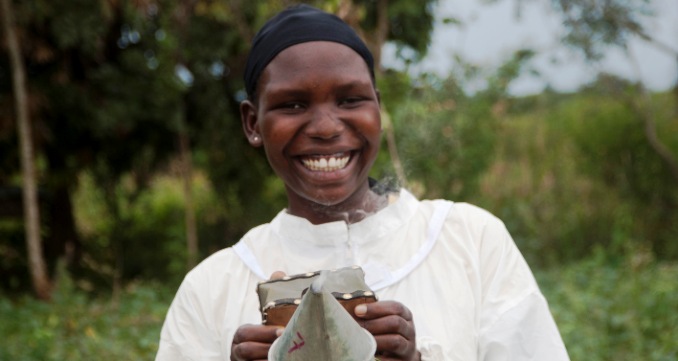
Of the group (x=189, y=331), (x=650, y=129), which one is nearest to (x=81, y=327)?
(x=189, y=331)

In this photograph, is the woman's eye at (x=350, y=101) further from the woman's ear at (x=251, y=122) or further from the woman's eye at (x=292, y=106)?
the woman's ear at (x=251, y=122)

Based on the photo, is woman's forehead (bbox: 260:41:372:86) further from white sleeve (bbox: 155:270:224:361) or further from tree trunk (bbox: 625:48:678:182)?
tree trunk (bbox: 625:48:678:182)

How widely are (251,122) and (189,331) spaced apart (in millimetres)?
540

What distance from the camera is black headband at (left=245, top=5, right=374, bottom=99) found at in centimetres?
188

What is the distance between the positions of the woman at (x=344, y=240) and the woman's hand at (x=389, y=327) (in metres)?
0.20

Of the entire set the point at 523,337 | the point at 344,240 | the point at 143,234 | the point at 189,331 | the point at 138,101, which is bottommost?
the point at 523,337

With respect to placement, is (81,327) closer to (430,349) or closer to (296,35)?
(296,35)

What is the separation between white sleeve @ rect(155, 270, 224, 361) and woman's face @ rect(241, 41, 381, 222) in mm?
360

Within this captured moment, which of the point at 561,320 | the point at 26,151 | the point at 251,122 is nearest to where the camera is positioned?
the point at 251,122

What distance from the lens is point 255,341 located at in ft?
5.10

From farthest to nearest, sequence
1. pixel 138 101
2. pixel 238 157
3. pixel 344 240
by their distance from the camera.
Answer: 1. pixel 238 157
2. pixel 138 101
3. pixel 344 240

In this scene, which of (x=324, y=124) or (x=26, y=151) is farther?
(x=26, y=151)

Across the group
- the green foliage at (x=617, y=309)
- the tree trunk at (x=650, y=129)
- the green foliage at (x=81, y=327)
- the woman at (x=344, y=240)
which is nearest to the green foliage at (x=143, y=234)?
the green foliage at (x=81, y=327)

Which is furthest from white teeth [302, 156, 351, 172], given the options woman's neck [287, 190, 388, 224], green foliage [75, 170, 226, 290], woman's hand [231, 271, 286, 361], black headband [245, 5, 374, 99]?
green foliage [75, 170, 226, 290]
